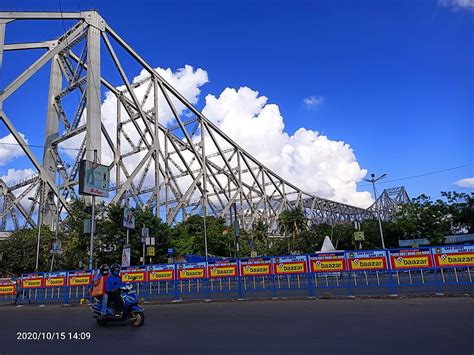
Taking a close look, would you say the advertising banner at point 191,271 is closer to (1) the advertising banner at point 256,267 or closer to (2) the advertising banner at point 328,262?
(1) the advertising banner at point 256,267

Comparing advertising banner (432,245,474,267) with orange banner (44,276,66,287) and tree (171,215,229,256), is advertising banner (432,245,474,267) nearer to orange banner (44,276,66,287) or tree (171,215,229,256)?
orange banner (44,276,66,287)

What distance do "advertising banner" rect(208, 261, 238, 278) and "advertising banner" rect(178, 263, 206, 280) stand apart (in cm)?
36

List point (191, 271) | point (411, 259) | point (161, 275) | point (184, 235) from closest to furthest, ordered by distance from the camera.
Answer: point (411, 259)
point (191, 271)
point (161, 275)
point (184, 235)

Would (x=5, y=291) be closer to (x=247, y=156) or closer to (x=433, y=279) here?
(x=433, y=279)

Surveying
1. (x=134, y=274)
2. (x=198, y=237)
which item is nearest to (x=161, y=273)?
(x=134, y=274)

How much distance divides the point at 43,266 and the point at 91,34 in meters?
27.0

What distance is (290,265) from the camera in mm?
15453

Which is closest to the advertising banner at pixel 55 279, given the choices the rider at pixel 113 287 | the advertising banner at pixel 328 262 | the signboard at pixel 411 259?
the rider at pixel 113 287

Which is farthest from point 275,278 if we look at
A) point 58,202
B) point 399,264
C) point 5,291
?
point 58,202

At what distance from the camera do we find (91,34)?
140 feet

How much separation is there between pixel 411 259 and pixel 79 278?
15.5 m

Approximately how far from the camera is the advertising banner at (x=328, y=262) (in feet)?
48.5

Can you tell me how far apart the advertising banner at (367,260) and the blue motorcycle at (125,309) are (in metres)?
8.55

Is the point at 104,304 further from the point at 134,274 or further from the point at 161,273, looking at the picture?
the point at 134,274
